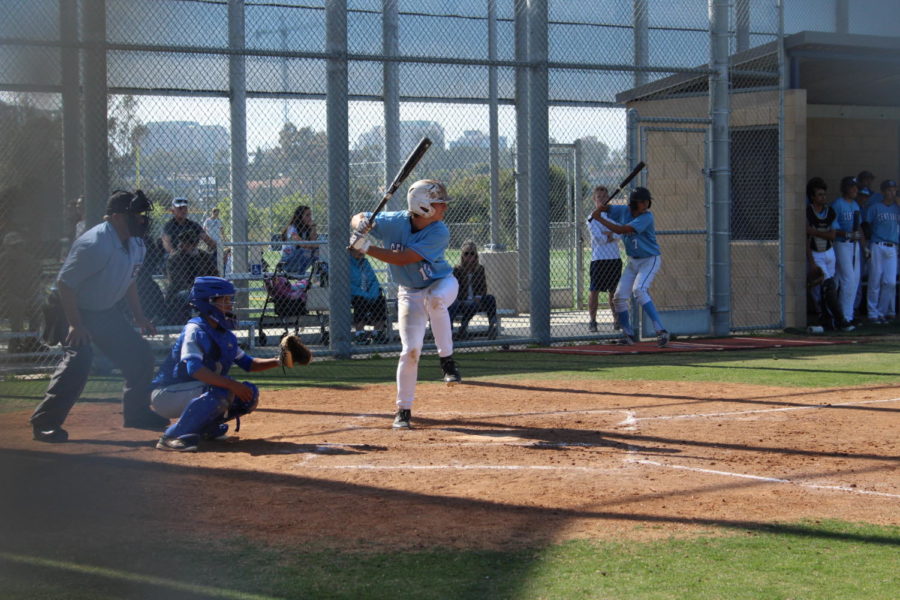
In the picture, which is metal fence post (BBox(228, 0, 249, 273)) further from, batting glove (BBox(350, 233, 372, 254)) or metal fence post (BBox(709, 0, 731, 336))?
metal fence post (BBox(709, 0, 731, 336))

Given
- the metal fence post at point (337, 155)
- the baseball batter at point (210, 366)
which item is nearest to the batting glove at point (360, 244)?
the baseball batter at point (210, 366)

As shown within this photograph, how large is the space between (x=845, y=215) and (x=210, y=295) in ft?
33.9

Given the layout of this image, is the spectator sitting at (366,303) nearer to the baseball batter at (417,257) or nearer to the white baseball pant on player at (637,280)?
the white baseball pant on player at (637,280)

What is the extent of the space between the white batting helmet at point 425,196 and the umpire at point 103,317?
1.87 m

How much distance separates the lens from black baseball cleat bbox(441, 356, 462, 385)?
9266mm

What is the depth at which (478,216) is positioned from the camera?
1795cm

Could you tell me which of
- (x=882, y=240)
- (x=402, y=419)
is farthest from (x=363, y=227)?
(x=882, y=240)

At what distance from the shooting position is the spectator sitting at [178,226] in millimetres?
10898

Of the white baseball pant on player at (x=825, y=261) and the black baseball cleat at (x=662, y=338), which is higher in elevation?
the white baseball pant on player at (x=825, y=261)

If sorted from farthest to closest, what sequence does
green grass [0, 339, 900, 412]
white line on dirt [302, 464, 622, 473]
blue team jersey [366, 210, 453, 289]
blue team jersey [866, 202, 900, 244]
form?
blue team jersey [866, 202, 900, 244], green grass [0, 339, 900, 412], blue team jersey [366, 210, 453, 289], white line on dirt [302, 464, 622, 473]

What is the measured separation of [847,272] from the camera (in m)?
14.1

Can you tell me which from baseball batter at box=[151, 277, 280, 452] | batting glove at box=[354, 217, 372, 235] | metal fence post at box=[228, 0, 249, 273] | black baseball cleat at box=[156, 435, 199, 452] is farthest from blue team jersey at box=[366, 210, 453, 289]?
metal fence post at box=[228, 0, 249, 273]

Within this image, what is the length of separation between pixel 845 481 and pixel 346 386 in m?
5.00

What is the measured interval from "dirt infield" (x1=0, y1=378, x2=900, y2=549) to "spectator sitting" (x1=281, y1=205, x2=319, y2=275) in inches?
157
